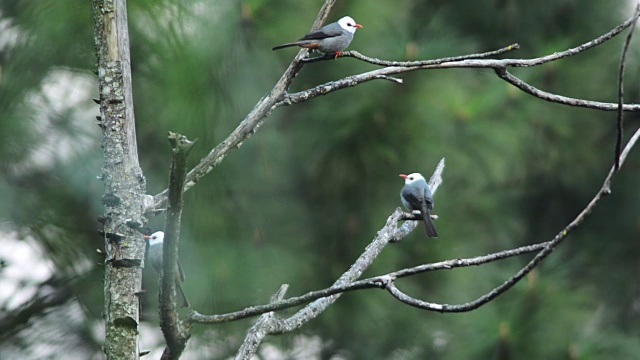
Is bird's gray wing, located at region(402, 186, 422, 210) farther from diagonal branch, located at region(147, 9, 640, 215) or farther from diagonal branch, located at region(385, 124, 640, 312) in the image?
diagonal branch, located at region(385, 124, 640, 312)

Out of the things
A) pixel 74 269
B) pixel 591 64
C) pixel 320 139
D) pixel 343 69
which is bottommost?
pixel 74 269

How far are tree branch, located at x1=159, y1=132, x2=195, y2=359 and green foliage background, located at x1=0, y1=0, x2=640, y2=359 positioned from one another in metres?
0.98

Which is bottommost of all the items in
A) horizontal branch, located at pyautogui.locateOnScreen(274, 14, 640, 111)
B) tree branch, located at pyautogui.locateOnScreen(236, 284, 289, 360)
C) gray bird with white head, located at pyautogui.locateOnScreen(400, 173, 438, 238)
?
tree branch, located at pyautogui.locateOnScreen(236, 284, 289, 360)

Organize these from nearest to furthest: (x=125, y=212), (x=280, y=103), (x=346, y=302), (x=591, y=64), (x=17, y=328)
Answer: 1. (x=125, y=212)
2. (x=280, y=103)
3. (x=17, y=328)
4. (x=346, y=302)
5. (x=591, y=64)

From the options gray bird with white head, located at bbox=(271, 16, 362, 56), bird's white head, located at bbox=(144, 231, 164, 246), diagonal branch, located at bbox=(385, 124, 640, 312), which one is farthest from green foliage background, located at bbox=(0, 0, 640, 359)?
diagonal branch, located at bbox=(385, 124, 640, 312)

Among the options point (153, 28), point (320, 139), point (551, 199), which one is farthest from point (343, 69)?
point (551, 199)

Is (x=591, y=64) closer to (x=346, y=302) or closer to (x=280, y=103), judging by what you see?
(x=346, y=302)

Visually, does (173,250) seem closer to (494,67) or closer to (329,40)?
(494,67)

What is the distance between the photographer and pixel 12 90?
9.55ft

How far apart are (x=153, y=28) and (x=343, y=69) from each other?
1.54m

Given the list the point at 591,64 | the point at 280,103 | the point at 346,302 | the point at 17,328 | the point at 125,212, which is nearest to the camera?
the point at 125,212

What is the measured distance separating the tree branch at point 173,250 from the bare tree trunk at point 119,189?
15 centimetres

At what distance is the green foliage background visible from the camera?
287 centimetres

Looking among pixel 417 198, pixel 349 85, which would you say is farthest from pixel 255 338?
pixel 417 198
